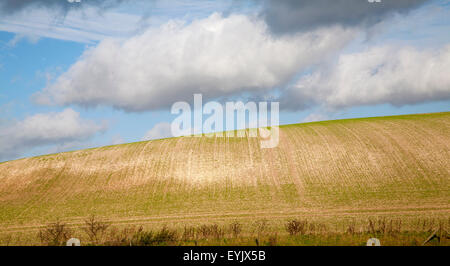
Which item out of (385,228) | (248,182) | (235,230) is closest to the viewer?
(235,230)

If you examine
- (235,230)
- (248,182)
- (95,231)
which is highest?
(248,182)

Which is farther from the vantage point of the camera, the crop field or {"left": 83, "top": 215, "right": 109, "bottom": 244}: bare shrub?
the crop field

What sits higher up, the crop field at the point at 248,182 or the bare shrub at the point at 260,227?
the crop field at the point at 248,182

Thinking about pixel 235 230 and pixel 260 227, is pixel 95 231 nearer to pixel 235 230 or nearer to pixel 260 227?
pixel 235 230

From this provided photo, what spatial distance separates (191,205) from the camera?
30.6 metres

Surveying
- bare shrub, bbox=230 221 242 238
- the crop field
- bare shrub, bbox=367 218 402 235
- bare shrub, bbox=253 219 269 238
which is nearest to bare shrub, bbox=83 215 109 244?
the crop field

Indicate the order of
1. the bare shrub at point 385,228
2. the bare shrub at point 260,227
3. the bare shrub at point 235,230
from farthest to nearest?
1. the bare shrub at point 260,227
2. the bare shrub at point 235,230
3. the bare shrub at point 385,228

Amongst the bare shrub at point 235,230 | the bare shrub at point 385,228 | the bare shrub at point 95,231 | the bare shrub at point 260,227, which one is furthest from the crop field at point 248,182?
the bare shrub at point 95,231

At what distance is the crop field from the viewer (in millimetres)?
26266

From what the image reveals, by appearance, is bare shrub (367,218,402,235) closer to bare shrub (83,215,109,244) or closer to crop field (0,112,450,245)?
crop field (0,112,450,245)

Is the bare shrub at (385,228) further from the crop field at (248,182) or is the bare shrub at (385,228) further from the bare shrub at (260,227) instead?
the bare shrub at (260,227)

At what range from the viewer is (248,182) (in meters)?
34.6

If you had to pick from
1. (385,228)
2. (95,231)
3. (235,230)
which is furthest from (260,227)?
(95,231)

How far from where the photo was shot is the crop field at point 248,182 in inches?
1034
